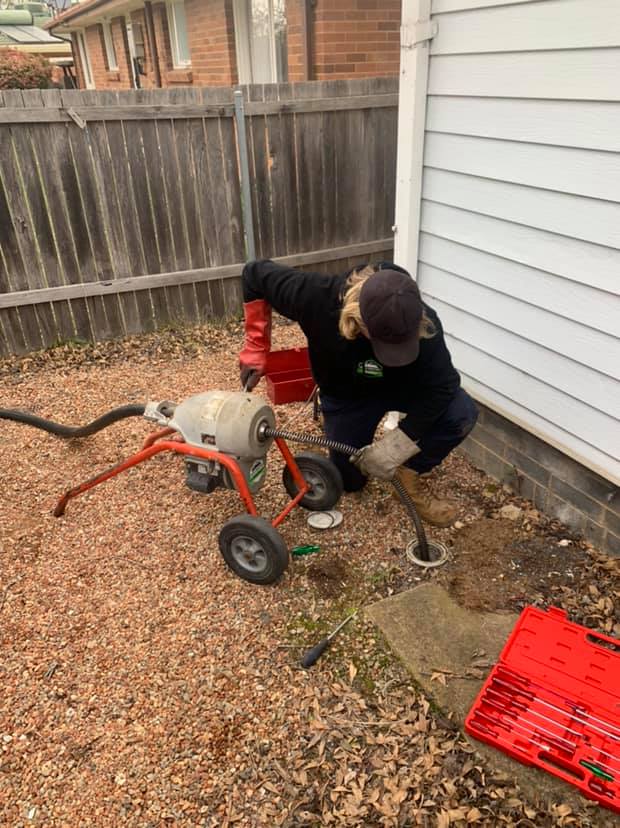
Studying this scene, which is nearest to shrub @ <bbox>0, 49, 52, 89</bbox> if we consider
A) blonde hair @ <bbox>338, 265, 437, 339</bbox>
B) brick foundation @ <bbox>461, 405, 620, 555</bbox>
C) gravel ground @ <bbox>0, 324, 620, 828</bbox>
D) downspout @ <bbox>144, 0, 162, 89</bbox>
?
Result: downspout @ <bbox>144, 0, 162, 89</bbox>

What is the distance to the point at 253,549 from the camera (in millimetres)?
3072

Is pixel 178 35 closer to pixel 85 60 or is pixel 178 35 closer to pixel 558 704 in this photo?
pixel 85 60

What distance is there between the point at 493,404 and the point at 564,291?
911 millimetres

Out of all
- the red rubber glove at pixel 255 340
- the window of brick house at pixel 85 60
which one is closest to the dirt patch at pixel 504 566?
the red rubber glove at pixel 255 340

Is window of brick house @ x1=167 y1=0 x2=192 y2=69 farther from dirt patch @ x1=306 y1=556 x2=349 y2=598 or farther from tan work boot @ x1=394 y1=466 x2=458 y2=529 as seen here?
dirt patch @ x1=306 y1=556 x2=349 y2=598

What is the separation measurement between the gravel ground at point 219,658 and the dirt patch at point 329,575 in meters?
0.01

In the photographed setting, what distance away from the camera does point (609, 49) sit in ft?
8.54

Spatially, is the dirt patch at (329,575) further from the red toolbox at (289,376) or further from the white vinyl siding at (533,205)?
the red toolbox at (289,376)

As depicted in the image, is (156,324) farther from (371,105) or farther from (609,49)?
(609,49)

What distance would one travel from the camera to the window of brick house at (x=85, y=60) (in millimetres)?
18609

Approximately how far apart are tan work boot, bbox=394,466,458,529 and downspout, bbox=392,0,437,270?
1.44 meters

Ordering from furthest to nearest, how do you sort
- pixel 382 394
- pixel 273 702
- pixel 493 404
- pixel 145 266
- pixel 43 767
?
pixel 145 266 → pixel 493 404 → pixel 382 394 → pixel 273 702 → pixel 43 767

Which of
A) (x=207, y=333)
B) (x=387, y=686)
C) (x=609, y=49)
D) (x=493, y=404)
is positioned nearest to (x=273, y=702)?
(x=387, y=686)

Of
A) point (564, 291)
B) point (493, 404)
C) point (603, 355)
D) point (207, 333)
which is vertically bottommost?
A: point (207, 333)
